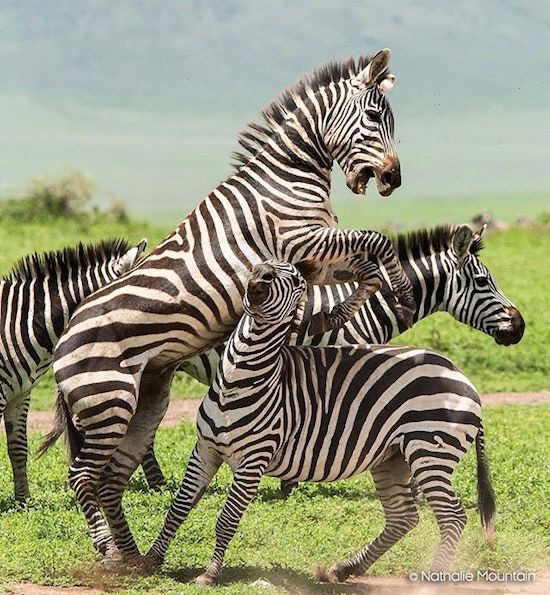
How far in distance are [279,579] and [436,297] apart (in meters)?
3.21

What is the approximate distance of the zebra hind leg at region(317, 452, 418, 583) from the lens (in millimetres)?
7020

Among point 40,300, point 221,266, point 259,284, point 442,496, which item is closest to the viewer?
point 259,284

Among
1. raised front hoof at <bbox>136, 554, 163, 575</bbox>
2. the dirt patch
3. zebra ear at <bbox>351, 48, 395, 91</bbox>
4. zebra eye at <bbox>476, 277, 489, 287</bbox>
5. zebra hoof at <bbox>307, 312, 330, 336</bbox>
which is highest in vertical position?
zebra ear at <bbox>351, 48, 395, 91</bbox>

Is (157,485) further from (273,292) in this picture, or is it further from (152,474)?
(273,292)

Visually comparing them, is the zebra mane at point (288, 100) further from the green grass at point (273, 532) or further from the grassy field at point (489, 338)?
the grassy field at point (489, 338)

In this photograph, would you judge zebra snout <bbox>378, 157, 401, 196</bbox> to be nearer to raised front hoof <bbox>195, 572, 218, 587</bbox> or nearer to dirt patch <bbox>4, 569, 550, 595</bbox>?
dirt patch <bbox>4, 569, 550, 595</bbox>

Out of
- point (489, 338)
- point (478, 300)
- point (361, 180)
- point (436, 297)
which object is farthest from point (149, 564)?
point (489, 338)

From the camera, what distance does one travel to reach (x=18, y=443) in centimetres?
947

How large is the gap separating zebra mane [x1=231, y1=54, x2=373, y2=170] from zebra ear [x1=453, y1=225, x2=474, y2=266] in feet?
7.24

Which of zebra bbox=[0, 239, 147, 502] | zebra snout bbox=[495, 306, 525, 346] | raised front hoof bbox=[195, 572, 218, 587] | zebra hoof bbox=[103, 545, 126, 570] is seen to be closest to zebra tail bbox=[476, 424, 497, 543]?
raised front hoof bbox=[195, 572, 218, 587]

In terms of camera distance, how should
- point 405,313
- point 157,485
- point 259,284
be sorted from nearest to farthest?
1. point 259,284
2. point 405,313
3. point 157,485

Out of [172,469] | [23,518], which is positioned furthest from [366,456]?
[172,469]

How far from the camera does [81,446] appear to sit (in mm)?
7273

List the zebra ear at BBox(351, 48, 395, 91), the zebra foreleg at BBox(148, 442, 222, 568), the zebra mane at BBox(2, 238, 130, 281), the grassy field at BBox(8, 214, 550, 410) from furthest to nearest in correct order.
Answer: the grassy field at BBox(8, 214, 550, 410), the zebra mane at BBox(2, 238, 130, 281), the zebra ear at BBox(351, 48, 395, 91), the zebra foreleg at BBox(148, 442, 222, 568)
